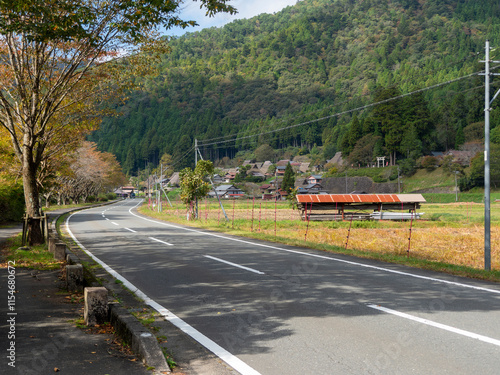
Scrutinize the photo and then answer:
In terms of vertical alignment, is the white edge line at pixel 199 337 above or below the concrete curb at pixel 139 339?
below

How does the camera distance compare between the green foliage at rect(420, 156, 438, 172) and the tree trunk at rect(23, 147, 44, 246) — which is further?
the green foliage at rect(420, 156, 438, 172)

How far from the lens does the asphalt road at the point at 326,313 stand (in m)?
4.32

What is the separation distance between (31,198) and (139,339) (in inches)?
419

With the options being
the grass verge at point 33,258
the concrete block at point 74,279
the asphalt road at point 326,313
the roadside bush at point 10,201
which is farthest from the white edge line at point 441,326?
the roadside bush at point 10,201

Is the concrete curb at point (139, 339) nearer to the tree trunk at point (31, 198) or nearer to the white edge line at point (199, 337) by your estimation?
the white edge line at point (199, 337)

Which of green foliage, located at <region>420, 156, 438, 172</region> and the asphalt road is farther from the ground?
green foliage, located at <region>420, 156, 438, 172</region>

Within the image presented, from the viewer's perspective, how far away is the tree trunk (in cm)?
1324

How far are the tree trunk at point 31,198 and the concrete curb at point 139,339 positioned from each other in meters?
9.19

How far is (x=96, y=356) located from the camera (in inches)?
175

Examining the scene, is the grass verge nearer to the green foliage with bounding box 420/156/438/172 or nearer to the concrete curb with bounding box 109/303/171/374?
the concrete curb with bounding box 109/303/171/374

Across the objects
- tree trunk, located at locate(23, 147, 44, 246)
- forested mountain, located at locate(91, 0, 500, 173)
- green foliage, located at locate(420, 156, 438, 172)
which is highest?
forested mountain, located at locate(91, 0, 500, 173)

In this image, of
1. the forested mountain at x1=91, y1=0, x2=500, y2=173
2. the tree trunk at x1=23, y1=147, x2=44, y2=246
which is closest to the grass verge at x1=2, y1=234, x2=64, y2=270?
the tree trunk at x1=23, y1=147, x2=44, y2=246

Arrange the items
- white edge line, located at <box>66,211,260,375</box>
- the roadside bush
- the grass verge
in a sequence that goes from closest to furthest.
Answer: white edge line, located at <box>66,211,260,375</box>, the grass verge, the roadside bush

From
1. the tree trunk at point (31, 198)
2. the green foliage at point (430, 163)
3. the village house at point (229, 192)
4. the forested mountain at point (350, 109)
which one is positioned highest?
the forested mountain at point (350, 109)
